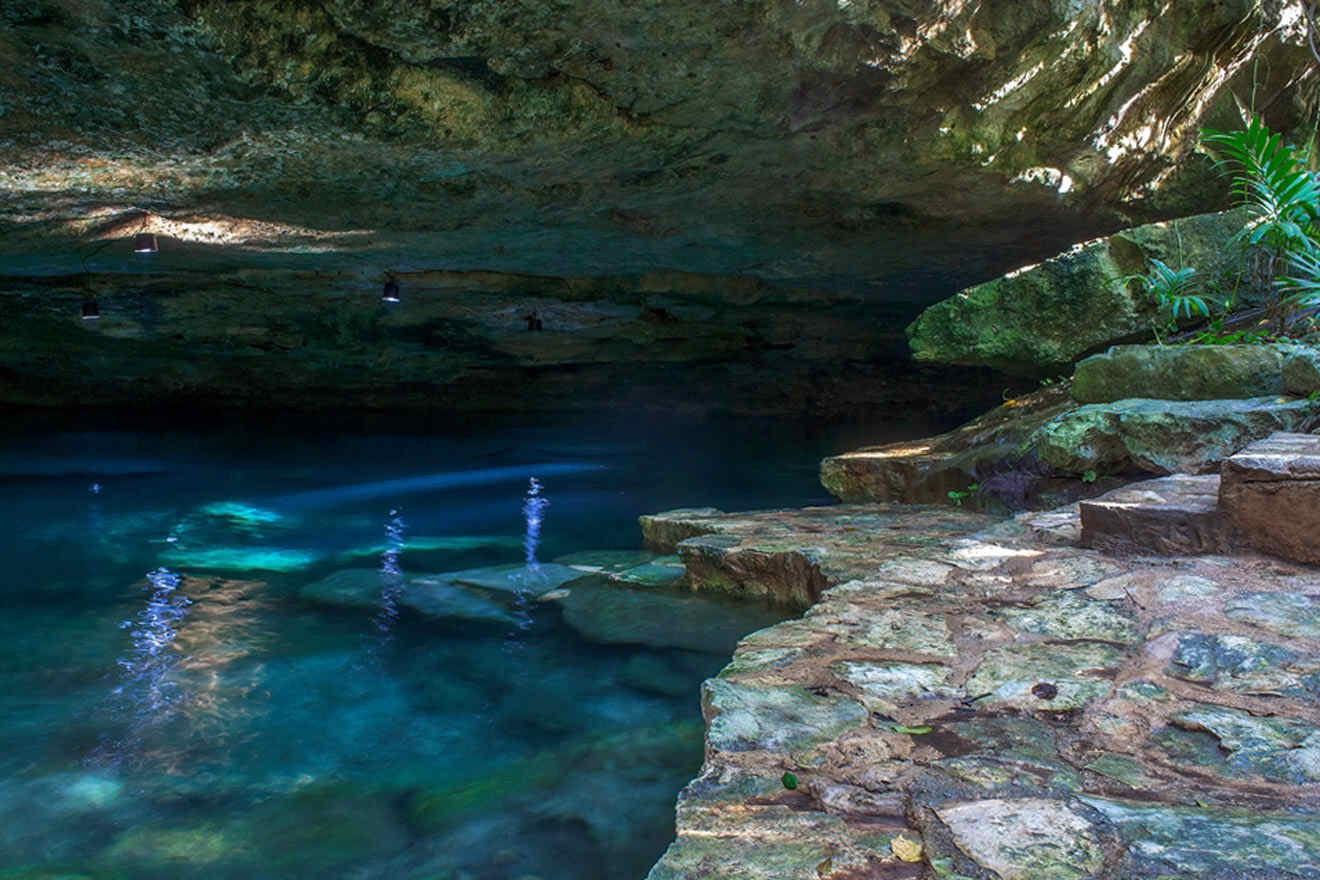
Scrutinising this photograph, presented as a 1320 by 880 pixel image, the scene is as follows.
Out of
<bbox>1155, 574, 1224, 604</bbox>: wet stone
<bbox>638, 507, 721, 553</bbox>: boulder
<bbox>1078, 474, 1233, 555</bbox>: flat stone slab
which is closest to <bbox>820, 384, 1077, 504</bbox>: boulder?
<bbox>638, 507, 721, 553</bbox>: boulder

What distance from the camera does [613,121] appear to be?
17.1 feet

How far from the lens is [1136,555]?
3490 millimetres

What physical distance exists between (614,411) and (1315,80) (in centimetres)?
1442

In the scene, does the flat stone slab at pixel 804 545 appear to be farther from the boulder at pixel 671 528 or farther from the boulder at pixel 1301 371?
the boulder at pixel 1301 371

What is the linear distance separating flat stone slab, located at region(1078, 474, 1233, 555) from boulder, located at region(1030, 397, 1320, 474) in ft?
1.89

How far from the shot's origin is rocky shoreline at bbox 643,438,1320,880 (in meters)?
1.67

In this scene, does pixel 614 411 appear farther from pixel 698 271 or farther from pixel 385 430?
pixel 698 271

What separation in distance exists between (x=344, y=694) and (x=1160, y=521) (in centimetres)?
366

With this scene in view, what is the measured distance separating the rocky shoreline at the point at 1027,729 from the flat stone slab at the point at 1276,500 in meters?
0.08

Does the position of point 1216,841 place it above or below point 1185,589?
below

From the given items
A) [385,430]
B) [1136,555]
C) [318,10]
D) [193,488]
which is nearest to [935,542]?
[1136,555]

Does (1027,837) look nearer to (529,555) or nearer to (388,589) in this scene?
(388,589)

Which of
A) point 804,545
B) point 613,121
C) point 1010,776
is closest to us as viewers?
point 1010,776

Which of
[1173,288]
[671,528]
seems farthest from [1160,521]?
[671,528]
